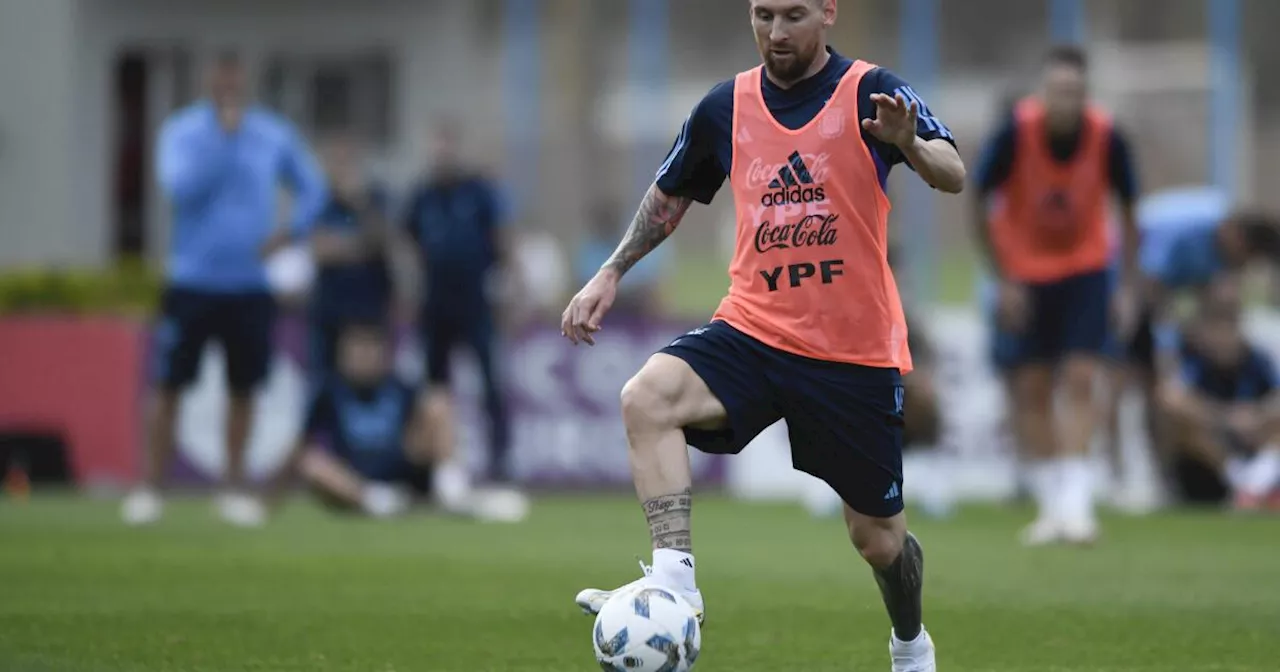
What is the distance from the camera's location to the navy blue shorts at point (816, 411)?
572 centimetres

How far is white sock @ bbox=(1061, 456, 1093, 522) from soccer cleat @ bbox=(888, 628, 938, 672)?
5324 mm

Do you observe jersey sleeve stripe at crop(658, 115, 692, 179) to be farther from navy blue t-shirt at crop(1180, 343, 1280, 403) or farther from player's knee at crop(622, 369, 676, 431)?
navy blue t-shirt at crop(1180, 343, 1280, 403)

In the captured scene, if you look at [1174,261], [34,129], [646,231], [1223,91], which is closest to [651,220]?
[646,231]

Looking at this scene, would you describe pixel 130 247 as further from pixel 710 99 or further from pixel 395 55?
pixel 710 99

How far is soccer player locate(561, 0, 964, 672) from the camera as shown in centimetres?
571

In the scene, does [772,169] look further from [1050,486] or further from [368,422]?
[368,422]

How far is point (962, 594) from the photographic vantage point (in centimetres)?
834

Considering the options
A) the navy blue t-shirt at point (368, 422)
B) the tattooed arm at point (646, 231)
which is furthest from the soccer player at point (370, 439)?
the tattooed arm at point (646, 231)

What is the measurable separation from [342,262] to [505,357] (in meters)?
2.32

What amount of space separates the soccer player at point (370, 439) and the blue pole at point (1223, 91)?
294 inches

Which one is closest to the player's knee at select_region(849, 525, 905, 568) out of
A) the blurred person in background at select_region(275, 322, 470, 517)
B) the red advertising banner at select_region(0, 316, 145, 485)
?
the blurred person in background at select_region(275, 322, 470, 517)

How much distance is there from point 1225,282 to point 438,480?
19.2ft

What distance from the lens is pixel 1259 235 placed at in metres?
15.1

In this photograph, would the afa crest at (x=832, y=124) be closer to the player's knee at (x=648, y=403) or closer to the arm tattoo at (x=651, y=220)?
the arm tattoo at (x=651, y=220)
